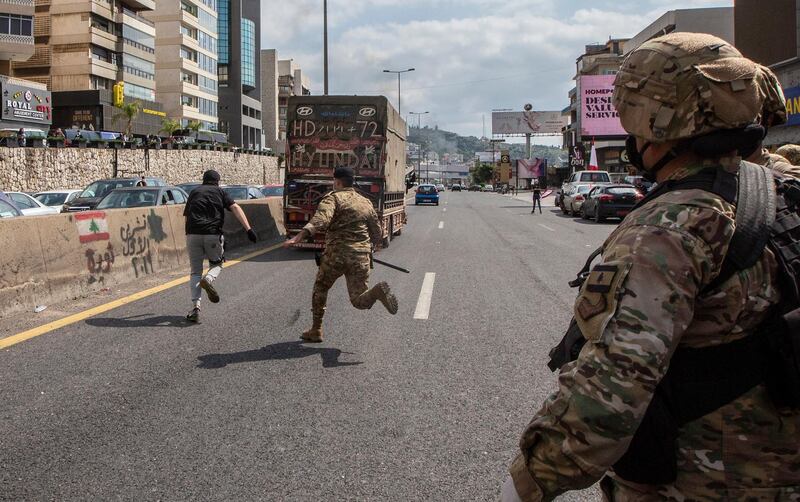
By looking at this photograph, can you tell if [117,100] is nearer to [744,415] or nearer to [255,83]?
[255,83]

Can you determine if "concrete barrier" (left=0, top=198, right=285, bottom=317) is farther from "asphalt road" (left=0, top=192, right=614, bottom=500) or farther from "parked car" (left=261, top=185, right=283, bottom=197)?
"parked car" (left=261, top=185, right=283, bottom=197)

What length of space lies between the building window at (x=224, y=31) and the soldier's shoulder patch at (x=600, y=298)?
10650 cm

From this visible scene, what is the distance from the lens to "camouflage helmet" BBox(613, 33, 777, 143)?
1.66m

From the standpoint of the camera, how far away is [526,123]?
11988 cm

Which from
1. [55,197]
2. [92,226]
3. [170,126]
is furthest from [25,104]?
[92,226]

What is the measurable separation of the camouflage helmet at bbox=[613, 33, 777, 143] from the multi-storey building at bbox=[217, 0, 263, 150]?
98317mm

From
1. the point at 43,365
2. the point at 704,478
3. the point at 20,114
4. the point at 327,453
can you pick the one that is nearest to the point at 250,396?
the point at 327,453

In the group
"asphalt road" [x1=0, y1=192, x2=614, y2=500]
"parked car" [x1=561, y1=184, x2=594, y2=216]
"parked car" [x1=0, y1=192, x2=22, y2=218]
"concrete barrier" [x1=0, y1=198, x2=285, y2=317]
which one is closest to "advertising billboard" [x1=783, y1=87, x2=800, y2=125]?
"parked car" [x1=561, y1=184, x2=594, y2=216]

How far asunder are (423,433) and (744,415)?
111 inches

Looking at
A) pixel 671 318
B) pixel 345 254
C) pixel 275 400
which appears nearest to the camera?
pixel 671 318

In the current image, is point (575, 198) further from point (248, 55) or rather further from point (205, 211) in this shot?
point (248, 55)

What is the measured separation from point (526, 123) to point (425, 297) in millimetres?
115145

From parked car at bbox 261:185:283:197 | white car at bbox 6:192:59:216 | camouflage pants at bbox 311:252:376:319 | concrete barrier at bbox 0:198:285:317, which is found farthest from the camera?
parked car at bbox 261:185:283:197

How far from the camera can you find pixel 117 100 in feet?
187
